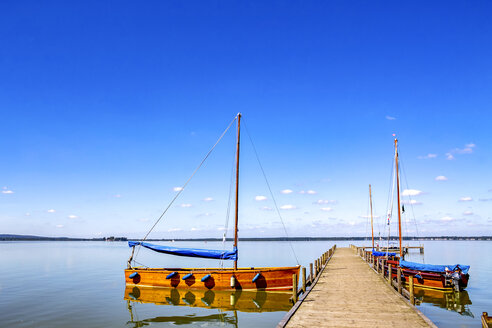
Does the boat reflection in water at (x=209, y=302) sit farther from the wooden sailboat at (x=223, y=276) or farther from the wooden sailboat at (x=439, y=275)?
the wooden sailboat at (x=439, y=275)

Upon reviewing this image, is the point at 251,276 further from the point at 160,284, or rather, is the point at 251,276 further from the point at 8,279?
the point at 8,279

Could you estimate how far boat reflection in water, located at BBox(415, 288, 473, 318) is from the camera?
2378 cm

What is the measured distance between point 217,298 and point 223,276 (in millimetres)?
1754

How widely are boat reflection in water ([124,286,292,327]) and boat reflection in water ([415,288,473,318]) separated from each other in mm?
10467

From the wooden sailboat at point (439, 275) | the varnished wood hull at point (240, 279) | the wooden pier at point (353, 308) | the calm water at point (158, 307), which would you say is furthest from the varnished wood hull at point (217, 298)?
the wooden sailboat at point (439, 275)

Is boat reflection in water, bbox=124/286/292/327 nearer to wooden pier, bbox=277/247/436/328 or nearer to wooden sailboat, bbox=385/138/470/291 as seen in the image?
wooden pier, bbox=277/247/436/328

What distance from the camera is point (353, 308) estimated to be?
50.5 feet

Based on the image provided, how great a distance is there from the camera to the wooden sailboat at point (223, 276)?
82.1ft

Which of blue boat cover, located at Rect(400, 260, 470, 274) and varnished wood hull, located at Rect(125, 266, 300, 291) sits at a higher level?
blue boat cover, located at Rect(400, 260, 470, 274)

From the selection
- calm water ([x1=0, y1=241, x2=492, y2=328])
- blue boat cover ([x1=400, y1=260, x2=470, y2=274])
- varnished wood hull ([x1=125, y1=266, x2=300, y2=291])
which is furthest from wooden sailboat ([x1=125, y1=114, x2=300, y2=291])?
blue boat cover ([x1=400, y1=260, x2=470, y2=274])

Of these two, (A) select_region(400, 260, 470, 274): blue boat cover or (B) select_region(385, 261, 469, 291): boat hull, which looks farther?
(A) select_region(400, 260, 470, 274): blue boat cover

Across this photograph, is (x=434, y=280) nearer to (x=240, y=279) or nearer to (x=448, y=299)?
(x=448, y=299)

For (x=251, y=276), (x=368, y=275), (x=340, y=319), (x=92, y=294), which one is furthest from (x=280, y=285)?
(x=92, y=294)

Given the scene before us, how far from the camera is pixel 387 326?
12531 mm
